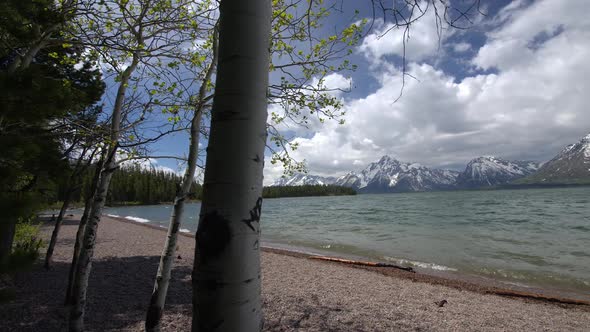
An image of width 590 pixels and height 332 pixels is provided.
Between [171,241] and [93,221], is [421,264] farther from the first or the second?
[93,221]

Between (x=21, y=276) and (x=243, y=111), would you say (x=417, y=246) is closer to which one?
(x=21, y=276)

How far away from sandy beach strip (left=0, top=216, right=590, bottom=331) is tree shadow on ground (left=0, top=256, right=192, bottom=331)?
1 centimetres

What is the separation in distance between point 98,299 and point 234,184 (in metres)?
7.90

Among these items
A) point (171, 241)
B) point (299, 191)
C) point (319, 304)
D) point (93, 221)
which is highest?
point (299, 191)

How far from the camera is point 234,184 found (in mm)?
1194

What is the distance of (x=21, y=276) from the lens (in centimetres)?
839

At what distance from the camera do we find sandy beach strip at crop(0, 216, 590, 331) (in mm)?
6012

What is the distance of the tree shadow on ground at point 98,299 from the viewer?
18.8ft

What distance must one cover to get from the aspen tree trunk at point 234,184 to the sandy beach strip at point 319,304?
A: 5.26m

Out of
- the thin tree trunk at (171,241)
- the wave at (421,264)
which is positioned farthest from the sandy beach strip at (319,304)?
the wave at (421,264)

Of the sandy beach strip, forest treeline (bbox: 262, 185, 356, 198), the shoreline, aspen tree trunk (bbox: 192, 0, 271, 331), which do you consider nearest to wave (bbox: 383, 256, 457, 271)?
the shoreline

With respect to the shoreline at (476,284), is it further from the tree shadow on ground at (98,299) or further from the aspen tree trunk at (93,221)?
the aspen tree trunk at (93,221)

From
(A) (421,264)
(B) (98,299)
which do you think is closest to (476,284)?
(A) (421,264)

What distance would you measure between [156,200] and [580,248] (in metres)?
116
